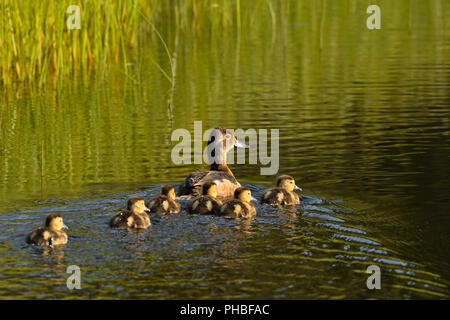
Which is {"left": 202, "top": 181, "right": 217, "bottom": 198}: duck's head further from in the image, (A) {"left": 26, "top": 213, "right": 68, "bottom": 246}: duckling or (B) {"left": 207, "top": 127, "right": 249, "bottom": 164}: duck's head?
(A) {"left": 26, "top": 213, "right": 68, "bottom": 246}: duckling

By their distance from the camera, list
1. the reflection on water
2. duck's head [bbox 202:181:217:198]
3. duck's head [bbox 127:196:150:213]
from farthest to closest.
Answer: duck's head [bbox 202:181:217:198] < duck's head [bbox 127:196:150:213] < the reflection on water

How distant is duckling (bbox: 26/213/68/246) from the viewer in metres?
7.50

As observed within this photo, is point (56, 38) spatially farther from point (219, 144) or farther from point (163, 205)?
point (163, 205)

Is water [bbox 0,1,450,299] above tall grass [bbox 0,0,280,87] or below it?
below

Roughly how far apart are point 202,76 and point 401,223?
9.67m

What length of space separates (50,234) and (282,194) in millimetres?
2632

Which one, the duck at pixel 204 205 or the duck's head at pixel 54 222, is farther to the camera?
the duck at pixel 204 205

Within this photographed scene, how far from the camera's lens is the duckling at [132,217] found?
318 inches

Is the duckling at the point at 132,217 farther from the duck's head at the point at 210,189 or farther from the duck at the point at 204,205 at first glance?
the duck's head at the point at 210,189

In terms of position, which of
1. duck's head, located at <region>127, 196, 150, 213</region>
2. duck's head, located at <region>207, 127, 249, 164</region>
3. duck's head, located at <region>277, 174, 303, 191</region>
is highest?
duck's head, located at <region>207, 127, 249, 164</region>

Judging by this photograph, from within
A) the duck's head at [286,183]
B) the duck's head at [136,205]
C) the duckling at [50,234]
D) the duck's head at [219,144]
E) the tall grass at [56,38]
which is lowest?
the duckling at [50,234]

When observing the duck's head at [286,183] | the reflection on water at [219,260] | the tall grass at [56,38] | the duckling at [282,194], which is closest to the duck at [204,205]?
the reflection on water at [219,260]

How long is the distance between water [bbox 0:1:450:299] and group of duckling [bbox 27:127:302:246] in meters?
0.15

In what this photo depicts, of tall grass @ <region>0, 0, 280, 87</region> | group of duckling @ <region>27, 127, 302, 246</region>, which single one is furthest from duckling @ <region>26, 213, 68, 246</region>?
tall grass @ <region>0, 0, 280, 87</region>
